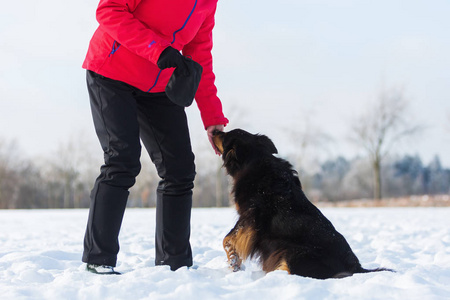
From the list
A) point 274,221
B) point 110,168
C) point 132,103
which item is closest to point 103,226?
point 110,168

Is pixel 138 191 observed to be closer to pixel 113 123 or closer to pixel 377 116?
pixel 377 116

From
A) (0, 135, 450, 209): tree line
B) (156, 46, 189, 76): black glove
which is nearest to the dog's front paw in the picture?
(156, 46, 189, 76): black glove

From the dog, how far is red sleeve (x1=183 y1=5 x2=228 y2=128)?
0.15 metres

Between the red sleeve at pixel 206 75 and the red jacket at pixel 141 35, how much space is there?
16 centimetres

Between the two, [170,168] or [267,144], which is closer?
[170,168]

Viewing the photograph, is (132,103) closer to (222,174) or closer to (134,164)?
→ (134,164)

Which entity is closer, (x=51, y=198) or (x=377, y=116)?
(x=377, y=116)

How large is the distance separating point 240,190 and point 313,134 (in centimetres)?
2182

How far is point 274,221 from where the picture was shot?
275 centimetres

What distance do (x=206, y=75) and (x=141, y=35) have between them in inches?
32.1

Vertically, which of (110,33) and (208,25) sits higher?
(208,25)

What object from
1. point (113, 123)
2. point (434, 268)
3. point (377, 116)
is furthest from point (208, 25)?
point (377, 116)

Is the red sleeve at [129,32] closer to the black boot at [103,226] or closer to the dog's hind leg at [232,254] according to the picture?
the black boot at [103,226]

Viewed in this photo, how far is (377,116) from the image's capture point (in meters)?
22.0
